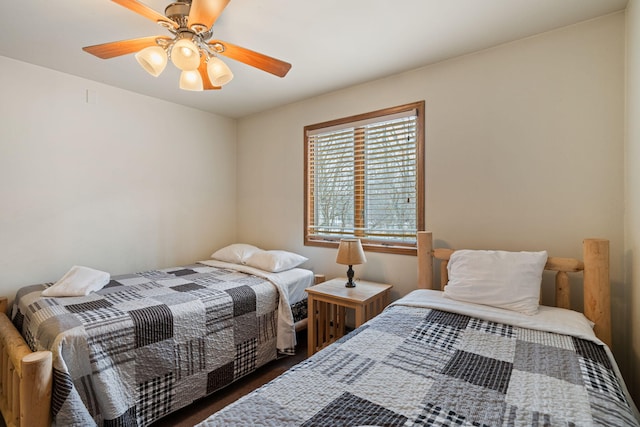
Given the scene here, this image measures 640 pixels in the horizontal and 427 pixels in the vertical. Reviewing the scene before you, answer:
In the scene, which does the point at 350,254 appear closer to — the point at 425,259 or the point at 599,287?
the point at 425,259

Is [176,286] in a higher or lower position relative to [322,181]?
lower

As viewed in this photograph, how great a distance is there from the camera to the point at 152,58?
1.57m

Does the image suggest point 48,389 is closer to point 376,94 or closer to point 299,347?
point 299,347

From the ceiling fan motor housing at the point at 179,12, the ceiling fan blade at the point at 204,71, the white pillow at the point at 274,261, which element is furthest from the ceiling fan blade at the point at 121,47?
the white pillow at the point at 274,261

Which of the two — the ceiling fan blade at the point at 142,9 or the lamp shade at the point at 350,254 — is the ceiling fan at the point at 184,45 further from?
the lamp shade at the point at 350,254

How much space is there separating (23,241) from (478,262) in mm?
3421

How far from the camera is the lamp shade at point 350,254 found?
244 cm

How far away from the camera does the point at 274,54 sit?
7.39 ft

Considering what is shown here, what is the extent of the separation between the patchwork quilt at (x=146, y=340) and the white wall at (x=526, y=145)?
1.15 metres

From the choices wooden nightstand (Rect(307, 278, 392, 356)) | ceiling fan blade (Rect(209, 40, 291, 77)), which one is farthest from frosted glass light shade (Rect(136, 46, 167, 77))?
wooden nightstand (Rect(307, 278, 392, 356))

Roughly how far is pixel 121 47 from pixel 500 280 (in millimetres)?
2516

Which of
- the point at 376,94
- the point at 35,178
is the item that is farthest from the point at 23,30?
the point at 376,94

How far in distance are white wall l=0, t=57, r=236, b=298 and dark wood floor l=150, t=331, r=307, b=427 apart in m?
1.61

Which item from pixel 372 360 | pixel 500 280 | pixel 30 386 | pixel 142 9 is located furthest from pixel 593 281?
pixel 30 386
